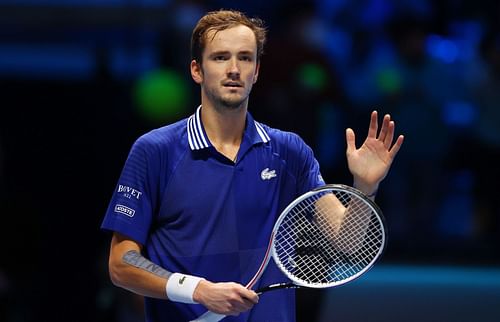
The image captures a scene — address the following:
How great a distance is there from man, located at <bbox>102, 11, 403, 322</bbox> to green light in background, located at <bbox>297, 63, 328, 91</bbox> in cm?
384

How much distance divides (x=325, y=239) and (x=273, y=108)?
3.80m

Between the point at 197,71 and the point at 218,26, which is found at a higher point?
the point at 218,26

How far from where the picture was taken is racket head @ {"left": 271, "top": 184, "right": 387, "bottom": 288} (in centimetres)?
361

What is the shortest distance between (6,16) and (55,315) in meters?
2.43

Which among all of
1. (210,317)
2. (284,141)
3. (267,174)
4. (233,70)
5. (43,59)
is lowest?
(210,317)

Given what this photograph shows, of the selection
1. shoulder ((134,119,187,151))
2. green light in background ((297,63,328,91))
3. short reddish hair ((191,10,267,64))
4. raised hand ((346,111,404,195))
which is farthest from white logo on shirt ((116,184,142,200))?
green light in background ((297,63,328,91))

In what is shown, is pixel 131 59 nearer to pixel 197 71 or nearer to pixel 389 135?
pixel 197 71

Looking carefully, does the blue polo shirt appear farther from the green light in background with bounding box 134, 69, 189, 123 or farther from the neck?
the green light in background with bounding box 134, 69, 189, 123

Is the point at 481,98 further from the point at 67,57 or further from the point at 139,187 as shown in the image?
the point at 139,187

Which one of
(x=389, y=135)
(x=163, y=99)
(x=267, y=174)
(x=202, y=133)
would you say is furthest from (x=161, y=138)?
(x=163, y=99)

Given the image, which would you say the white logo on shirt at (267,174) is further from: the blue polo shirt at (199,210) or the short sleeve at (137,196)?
the short sleeve at (137,196)

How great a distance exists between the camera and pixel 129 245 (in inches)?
142

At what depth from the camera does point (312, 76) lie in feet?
24.9

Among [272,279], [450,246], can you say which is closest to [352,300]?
[450,246]
